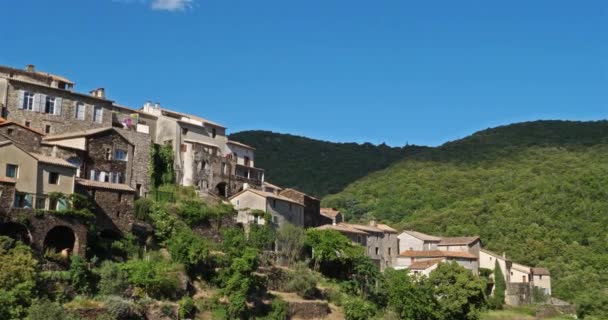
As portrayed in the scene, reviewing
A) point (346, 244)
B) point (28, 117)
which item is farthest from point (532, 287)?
point (28, 117)

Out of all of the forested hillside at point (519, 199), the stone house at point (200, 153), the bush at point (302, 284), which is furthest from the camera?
the forested hillside at point (519, 199)

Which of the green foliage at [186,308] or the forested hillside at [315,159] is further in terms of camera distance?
the forested hillside at [315,159]

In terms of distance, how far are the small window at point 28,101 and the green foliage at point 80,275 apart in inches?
703

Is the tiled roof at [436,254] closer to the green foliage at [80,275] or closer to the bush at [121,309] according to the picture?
the bush at [121,309]

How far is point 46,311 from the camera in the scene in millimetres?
40375

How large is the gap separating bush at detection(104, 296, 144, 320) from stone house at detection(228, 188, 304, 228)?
64.1ft

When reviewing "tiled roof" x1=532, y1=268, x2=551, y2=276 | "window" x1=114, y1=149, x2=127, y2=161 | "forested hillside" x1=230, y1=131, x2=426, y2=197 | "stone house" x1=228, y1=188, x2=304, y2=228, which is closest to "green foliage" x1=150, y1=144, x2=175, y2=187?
"window" x1=114, y1=149, x2=127, y2=161

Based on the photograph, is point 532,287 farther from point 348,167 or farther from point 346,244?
point 348,167

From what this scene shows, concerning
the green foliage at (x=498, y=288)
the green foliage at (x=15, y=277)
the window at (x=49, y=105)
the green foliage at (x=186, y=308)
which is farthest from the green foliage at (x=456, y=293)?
the green foliage at (x=15, y=277)

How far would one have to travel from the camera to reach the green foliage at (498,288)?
85.1m

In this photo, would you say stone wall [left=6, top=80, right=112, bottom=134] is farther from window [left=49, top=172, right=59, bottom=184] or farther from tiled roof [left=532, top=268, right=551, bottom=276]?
tiled roof [left=532, top=268, right=551, bottom=276]

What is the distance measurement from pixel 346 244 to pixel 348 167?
9567 cm

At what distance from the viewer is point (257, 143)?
545ft

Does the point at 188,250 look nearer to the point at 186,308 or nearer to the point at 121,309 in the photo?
the point at 186,308
